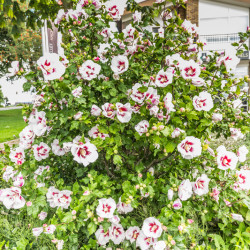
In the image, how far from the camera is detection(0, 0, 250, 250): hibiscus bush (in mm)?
1517

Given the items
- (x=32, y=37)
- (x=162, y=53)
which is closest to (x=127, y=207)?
(x=162, y=53)

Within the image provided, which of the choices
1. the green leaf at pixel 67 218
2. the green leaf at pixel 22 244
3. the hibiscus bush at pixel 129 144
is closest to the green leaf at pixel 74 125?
the hibiscus bush at pixel 129 144

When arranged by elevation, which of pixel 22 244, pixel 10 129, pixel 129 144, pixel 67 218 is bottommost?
pixel 10 129

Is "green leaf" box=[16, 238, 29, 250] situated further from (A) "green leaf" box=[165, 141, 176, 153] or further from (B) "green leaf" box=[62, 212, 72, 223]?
(A) "green leaf" box=[165, 141, 176, 153]

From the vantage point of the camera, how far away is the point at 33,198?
1.67 metres

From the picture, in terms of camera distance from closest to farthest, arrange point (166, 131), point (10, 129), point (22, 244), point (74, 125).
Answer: point (166, 131)
point (74, 125)
point (22, 244)
point (10, 129)

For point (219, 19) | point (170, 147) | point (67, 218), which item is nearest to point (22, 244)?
point (67, 218)

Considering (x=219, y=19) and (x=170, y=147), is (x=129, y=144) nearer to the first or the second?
(x=170, y=147)

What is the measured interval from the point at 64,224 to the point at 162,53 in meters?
1.44

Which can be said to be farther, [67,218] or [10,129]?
[10,129]

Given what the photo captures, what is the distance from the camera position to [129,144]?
1.84 metres

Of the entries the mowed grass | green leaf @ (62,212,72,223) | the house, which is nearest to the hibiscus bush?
green leaf @ (62,212,72,223)

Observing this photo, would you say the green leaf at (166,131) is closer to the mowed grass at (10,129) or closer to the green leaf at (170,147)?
the green leaf at (170,147)

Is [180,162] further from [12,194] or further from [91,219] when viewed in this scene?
[12,194]
